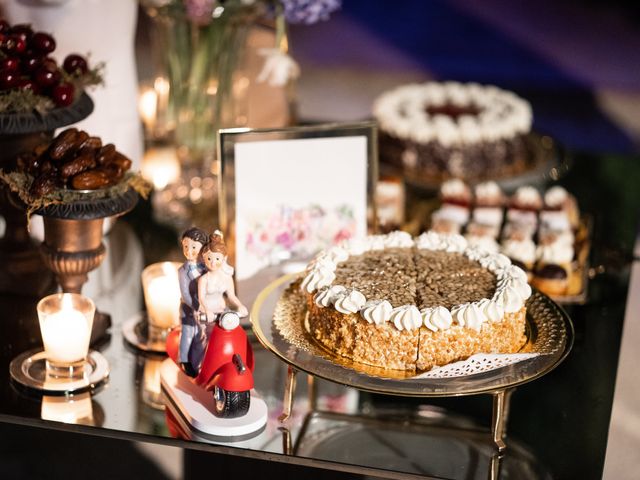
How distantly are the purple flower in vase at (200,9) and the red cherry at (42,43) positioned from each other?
45cm

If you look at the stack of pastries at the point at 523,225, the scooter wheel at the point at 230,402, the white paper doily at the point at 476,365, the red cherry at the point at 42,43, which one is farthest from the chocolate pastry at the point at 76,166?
the stack of pastries at the point at 523,225

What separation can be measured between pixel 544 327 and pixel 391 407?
33 centimetres

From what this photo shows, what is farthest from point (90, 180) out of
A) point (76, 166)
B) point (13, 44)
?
point (13, 44)

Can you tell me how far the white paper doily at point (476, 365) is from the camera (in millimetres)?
1630

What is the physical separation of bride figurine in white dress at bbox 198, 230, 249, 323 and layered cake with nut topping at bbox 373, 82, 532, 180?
1.32 metres

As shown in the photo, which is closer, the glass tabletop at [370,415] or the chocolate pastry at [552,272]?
the glass tabletop at [370,415]

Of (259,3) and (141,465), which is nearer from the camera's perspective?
(259,3)

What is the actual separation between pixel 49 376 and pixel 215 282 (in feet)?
1.32

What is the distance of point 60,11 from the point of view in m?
2.24

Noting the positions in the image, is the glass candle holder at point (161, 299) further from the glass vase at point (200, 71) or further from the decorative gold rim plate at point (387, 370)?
the glass vase at point (200, 71)

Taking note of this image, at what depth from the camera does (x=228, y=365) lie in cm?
163

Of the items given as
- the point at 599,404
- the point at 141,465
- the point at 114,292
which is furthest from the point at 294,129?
the point at 141,465

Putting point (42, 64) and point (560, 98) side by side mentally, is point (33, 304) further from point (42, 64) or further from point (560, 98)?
point (560, 98)

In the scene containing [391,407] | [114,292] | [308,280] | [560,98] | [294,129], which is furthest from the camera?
[560,98]
